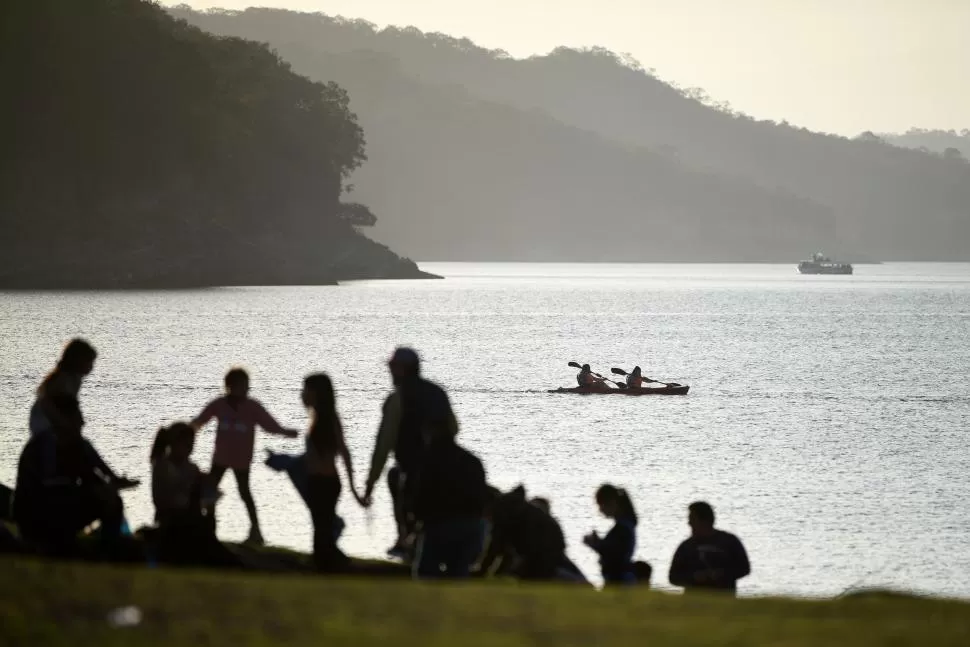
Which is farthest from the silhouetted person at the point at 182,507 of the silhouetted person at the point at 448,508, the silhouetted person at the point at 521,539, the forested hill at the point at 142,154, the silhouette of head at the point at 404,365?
the forested hill at the point at 142,154

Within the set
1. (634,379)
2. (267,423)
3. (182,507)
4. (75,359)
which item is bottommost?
(634,379)

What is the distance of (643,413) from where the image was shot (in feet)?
211

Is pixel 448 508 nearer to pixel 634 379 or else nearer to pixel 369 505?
pixel 369 505

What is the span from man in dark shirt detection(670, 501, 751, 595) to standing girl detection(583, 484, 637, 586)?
62 cm

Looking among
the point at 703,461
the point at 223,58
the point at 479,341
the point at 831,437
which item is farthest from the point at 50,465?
the point at 223,58

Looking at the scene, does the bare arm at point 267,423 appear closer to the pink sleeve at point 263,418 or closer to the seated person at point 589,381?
the pink sleeve at point 263,418

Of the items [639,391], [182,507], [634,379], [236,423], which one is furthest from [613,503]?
[639,391]

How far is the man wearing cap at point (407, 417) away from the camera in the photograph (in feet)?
44.5

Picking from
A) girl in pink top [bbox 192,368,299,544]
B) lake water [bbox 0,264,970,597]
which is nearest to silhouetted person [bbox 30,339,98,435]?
girl in pink top [bbox 192,368,299,544]

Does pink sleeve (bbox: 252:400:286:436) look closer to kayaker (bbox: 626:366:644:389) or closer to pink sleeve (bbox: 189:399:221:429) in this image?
pink sleeve (bbox: 189:399:221:429)

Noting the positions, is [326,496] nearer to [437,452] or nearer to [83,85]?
[437,452]

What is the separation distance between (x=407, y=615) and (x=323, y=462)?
17.5 feet

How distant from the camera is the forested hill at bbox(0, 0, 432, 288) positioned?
538 feet

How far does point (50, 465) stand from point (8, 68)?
157808mm
